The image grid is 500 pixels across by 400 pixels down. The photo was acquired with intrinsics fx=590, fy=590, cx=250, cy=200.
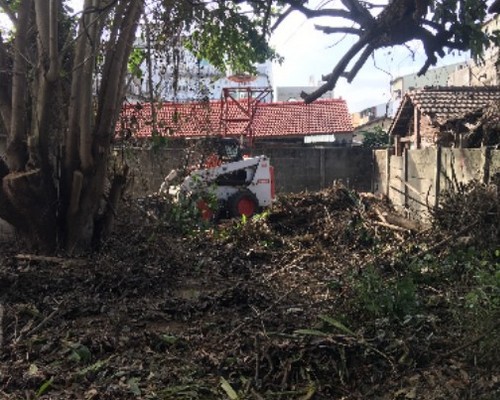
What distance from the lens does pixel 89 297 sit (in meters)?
6.23

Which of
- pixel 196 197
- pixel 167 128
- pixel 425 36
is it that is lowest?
pixel 196 197

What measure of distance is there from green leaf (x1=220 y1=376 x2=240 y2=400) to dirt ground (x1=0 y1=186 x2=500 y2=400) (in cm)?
1

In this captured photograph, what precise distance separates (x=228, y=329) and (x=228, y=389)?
4.12ft

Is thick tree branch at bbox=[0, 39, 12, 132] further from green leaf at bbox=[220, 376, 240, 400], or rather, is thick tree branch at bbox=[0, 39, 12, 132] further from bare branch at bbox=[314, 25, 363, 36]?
green leaf at bbox=[220, 376, 240, 400]

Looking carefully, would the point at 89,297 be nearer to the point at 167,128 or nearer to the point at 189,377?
the point at 189,377

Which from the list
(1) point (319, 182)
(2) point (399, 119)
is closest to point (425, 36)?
(1) point (319, 182)

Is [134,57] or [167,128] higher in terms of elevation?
[134,57]

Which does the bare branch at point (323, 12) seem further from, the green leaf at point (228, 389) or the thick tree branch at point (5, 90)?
the thick tree branch at point (5, 90)

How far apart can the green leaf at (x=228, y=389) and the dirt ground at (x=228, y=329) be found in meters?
0.01

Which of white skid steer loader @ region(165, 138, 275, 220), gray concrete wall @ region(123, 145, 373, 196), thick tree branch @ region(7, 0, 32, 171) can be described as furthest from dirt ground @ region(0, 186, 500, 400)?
gray concrete wall @ region(123, 145, 373, 196)

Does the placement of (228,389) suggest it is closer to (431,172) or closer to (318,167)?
(431,172)

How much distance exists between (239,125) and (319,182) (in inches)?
286

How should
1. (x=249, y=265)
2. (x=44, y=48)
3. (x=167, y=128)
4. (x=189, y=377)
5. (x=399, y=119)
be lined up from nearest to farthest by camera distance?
1. (x=189, y=377)
2. (x=44, y=48)
3. (x=249, y=265)
4. (x=167, y=128)
5. (x=399, y=119)

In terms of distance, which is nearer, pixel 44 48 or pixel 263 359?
pixel 263 359
